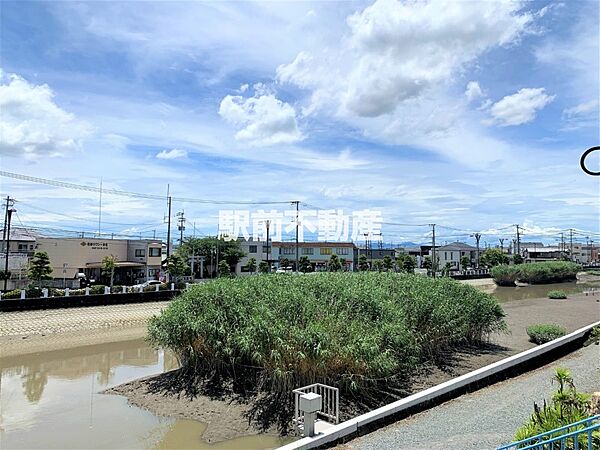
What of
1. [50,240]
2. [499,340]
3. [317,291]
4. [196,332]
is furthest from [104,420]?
[50,240]

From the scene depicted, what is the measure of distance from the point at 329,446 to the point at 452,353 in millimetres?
7804

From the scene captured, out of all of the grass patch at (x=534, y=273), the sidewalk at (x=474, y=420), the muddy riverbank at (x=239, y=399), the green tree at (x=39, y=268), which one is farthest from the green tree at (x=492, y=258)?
the sidewalk at (x=474, y=420)

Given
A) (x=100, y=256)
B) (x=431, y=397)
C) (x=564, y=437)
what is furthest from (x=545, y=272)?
(x=564, y=437)

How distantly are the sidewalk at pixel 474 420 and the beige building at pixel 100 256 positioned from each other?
38.1m

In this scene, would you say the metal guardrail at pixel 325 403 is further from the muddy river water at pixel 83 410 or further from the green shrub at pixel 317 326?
the muddy river water at pixel 83 410

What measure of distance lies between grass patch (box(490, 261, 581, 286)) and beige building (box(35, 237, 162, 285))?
37.4m

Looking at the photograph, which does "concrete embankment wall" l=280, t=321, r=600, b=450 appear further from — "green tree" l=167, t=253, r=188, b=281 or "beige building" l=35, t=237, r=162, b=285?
"beige building" l=35, t=237, r=162, b=285

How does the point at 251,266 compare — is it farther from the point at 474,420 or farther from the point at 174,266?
the point at 474,420

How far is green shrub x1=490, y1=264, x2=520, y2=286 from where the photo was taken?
2104 inches

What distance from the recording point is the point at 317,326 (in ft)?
31.9

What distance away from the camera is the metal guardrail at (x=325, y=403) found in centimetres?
814

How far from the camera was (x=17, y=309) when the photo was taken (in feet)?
80.4

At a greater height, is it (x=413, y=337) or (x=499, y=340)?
(x=413, y=337)

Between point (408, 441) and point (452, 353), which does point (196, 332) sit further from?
point (452, 353)
